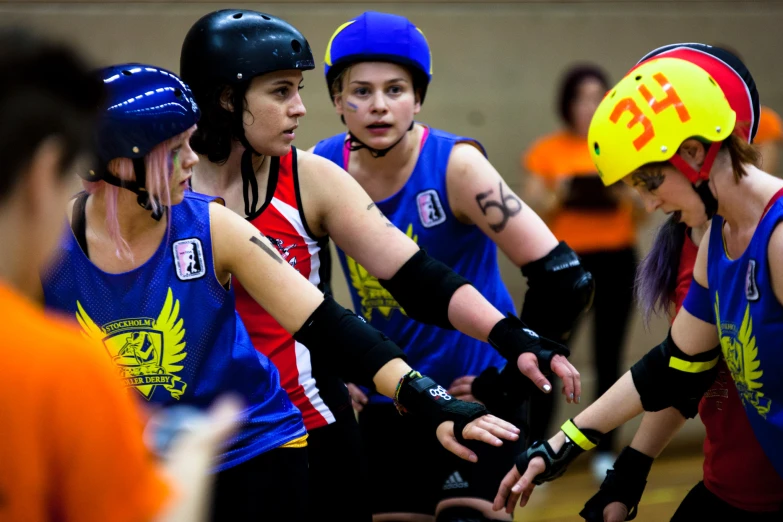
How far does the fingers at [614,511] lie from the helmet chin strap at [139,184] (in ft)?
4.48

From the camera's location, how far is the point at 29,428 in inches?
42.9

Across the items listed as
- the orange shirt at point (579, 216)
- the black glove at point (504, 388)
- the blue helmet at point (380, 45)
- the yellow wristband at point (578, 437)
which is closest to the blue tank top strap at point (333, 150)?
the blue helmet at point (380, 45)

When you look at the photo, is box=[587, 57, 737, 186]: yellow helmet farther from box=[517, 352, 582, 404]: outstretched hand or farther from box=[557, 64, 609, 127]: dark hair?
box=[557, 64, 609, 127]: dark hair

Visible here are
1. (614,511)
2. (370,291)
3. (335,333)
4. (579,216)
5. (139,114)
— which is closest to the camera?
(139,114)

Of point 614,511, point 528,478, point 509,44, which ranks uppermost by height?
point 509,44

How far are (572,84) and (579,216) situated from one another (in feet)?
2.42

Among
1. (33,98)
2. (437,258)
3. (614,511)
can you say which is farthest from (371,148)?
(33,98)

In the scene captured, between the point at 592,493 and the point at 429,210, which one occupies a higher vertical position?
the point at 429,210

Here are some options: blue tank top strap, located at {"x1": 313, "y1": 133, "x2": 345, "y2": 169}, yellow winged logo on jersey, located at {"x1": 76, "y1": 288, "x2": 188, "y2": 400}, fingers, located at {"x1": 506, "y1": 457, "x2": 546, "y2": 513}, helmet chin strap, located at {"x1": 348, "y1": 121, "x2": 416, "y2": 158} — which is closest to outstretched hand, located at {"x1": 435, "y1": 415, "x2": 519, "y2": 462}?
fingers, located at {"x1": 506, "y1": 457, "x2": 546, "y2": 513}

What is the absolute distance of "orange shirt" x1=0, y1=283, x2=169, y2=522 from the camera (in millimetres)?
1087

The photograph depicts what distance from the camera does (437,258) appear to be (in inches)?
121

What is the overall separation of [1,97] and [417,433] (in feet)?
7.20

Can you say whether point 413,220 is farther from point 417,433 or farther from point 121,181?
point 121,181

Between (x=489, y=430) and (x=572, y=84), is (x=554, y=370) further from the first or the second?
(x=572, y=84)
